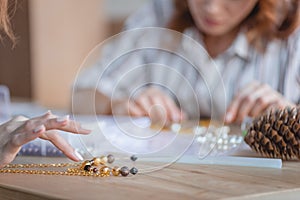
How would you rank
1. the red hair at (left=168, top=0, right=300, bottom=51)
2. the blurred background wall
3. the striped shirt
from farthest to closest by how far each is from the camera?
the blurred background wall, the red hair at (left=168, top=0, right=300, bottom=51), the striped shirt

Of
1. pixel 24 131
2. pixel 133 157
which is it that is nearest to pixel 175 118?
pixel 133 157

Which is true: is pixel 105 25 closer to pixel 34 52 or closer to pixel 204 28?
pixel 34 52

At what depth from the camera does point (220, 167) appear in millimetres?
749

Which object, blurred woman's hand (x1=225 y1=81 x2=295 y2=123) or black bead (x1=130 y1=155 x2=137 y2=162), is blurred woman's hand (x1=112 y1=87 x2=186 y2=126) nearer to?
blurred woman's hand (x1=225 y1=81 x2=295 y2=123)

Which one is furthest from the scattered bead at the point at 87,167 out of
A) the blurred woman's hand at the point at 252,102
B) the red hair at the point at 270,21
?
the red hair at the point at 270,21

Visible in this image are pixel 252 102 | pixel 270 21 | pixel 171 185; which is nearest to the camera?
pixel 171 185

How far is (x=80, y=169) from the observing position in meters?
0.73

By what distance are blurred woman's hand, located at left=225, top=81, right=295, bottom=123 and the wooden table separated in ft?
1.81

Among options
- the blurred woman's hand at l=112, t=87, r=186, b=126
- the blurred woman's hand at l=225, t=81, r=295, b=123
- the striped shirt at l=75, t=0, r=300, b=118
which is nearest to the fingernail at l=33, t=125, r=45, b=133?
the striped shirt at l=75, t=0, r=300, b=118

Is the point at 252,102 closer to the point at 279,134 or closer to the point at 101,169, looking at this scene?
the point at 279,134

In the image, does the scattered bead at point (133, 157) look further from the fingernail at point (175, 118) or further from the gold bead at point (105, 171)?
the fingernail at point (175, 118)

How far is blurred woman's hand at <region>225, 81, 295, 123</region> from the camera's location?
50.8 inches

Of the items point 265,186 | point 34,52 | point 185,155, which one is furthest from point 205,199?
point 34,52

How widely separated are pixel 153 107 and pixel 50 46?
1.79 meters
